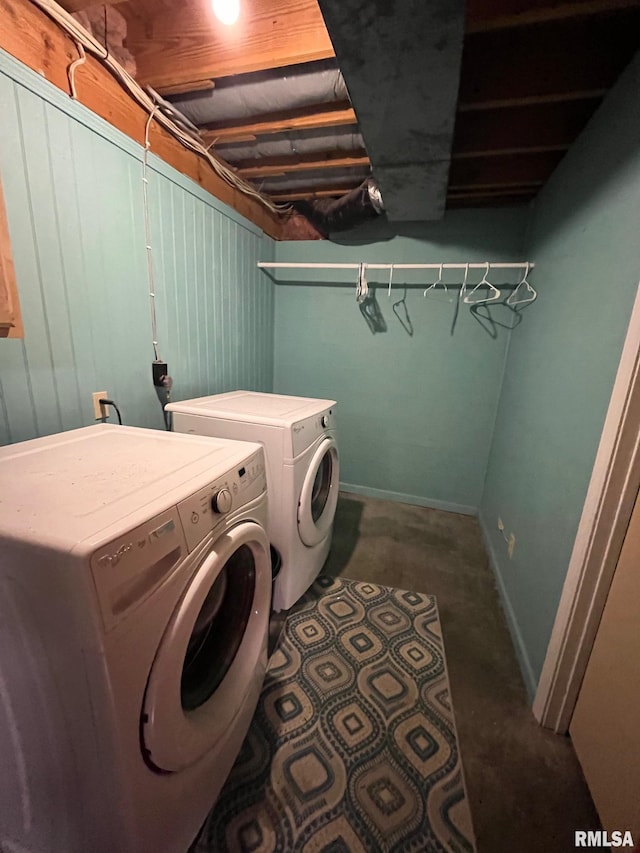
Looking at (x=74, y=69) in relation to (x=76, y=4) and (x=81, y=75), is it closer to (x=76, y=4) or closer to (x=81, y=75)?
(x=81, y=75)

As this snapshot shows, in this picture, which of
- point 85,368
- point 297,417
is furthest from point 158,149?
point 297,417

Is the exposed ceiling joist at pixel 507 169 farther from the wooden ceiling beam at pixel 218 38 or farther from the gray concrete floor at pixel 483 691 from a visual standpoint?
the gray concrete floor at pixel 483 691

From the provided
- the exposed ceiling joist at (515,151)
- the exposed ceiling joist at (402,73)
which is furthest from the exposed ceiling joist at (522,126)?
the exposed ceiling joist at (402,73)

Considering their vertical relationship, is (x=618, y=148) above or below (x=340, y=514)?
above

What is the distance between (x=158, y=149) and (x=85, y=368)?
1.06 metres

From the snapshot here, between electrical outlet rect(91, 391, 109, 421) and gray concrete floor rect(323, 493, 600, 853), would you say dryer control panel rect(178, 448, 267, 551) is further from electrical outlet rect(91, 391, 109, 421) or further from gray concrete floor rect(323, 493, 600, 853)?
gray concrete floor rect(323, 493, 600, 853)

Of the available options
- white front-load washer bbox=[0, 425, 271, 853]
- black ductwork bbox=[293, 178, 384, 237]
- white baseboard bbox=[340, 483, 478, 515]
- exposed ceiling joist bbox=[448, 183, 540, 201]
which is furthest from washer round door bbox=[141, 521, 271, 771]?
exposed ceiling joist bbox=[448, 183, 540, 201]

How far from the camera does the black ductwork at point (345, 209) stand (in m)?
2.06

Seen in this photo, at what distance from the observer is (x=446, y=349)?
2.48 metres

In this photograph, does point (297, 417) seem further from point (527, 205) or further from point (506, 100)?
point (527, 205)

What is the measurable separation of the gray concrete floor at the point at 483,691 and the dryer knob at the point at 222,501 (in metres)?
1.13

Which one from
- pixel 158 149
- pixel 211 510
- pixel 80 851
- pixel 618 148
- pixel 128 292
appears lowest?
pixel 80 851

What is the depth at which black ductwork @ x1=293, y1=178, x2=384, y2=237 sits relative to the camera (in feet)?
6.76

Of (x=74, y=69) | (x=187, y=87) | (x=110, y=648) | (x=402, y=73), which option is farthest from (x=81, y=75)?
(x=110, y=648)
